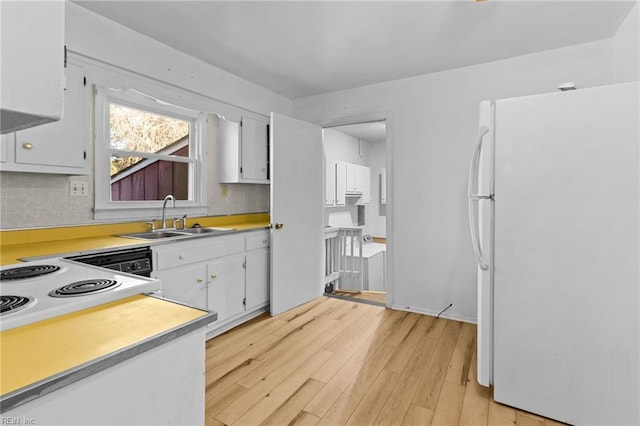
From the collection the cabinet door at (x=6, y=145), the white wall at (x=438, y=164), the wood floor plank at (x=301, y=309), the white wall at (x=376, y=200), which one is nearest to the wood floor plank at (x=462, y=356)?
the white wall at (x=438, y=164)

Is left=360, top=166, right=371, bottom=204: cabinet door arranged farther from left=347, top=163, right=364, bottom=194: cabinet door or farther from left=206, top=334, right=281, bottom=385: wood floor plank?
left=206, top=334, right=281, bottom=385: wood floor plank

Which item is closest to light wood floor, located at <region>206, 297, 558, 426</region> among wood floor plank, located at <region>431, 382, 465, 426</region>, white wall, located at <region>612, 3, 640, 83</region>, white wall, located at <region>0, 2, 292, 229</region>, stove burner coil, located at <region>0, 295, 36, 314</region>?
wood floor plank, located at <region>431, 382, 465, 426</region>

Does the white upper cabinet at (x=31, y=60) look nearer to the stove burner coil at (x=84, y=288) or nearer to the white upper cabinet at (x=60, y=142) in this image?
the stove burner coil at (x=84, y=288)

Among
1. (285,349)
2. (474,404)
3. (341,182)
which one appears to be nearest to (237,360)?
(285,349)

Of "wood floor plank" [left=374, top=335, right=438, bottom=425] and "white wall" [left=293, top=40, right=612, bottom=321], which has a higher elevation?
"white wall" [left=293, top=40, right=612, bottom=321]

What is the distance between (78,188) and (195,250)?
2.90 ft

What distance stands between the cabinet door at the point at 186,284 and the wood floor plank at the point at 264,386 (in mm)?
718

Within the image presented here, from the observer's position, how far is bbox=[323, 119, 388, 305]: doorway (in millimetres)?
4801

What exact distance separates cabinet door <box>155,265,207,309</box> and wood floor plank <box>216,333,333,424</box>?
0.72 meters

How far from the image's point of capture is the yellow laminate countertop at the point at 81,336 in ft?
2.11

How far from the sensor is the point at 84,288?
1075 millimetres

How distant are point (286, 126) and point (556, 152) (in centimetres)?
232

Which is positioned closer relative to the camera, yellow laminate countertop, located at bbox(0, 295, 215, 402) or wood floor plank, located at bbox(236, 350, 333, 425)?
yellow laminate countertop, located at bbox(0, 295, 215, 402)

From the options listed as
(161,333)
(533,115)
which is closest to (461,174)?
(533,115)
